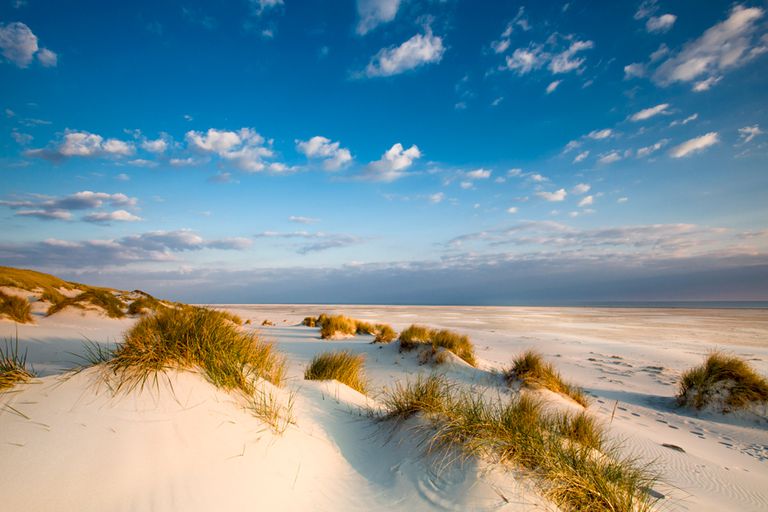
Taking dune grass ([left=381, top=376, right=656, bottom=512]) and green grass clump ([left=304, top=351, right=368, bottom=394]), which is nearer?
dune grass ([left=381, top=376, right=656, bottom=512])

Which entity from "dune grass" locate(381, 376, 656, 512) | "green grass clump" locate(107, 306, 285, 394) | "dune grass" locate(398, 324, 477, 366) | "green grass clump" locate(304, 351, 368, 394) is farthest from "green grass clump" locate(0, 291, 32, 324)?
"dune grass" locate(381, 376, 656, 512)

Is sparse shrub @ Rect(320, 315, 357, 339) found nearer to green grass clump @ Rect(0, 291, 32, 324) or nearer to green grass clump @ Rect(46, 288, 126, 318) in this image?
green grass clump @ Rect(46, 288, 126, 318)

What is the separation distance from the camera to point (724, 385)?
21.5 feet

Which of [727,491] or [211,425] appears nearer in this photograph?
[211,425]

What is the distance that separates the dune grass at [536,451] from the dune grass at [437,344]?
5344 millimetres

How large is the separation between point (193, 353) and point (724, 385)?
9.09 metres

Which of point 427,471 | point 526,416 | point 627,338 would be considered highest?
point 526,416

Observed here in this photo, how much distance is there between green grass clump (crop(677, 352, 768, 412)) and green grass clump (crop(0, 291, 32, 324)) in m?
15.5

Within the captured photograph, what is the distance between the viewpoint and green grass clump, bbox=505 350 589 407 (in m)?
6.56

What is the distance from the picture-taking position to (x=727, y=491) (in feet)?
11.2

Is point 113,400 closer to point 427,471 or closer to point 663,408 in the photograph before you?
point 427,471

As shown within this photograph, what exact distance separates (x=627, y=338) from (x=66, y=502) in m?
20.7

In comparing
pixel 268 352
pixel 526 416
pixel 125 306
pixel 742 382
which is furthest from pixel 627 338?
pixel 125 306

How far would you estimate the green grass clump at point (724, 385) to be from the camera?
6.25 m
